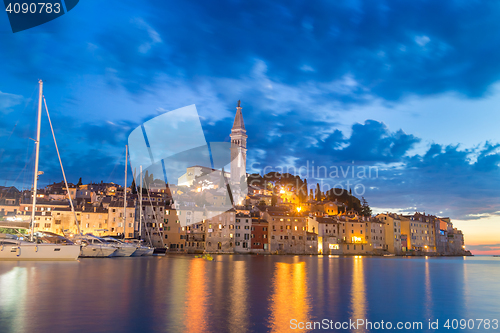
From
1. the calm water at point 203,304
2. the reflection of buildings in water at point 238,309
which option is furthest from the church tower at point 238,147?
the reflection of buildings in water at point 238,309

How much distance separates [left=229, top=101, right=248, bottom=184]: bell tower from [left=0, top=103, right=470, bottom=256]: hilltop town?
139 inches

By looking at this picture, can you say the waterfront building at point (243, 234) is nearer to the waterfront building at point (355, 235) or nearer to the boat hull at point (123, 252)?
the waterfront building at point (355, 235)

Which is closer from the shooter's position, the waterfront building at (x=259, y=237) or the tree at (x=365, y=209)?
the waterfront building at (x=259, y=237)

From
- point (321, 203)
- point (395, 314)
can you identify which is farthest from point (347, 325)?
point (321, 203)

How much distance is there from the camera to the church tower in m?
134

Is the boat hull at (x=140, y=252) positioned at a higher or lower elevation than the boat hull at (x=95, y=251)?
lower

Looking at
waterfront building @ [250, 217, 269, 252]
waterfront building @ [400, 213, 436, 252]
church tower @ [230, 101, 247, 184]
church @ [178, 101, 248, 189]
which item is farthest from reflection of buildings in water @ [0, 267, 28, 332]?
church tower @ [230, 101, 247, 184]

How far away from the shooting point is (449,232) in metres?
129

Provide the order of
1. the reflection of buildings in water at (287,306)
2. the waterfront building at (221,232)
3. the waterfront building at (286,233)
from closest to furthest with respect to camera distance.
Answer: the reflection of buildings in water at (287,306), the waterfront building at (221,232), the waterfront building at (286,233)

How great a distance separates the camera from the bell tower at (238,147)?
442 ft

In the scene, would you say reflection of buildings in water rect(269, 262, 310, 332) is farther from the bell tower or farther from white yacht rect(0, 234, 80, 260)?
the bell tower

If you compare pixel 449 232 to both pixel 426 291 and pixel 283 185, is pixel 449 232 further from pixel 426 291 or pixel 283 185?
pixel 426 291

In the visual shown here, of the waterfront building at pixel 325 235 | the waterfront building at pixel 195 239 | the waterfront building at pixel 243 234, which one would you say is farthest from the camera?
the waterfront building at pixel 325 235

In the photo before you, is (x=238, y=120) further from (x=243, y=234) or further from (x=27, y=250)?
(x=27, y=250)
